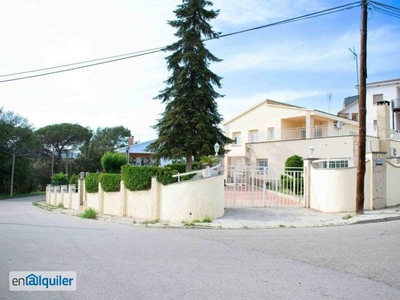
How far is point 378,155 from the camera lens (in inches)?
518

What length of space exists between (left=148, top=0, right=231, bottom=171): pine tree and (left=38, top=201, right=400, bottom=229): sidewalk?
219 inches

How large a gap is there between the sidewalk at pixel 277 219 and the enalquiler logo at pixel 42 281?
581 centimetres

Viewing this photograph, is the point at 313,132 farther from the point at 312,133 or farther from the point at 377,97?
the point at 377,97

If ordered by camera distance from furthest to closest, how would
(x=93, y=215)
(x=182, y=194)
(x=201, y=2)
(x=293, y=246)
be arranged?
(x=201, y=2), (x=93, y=215), (x=182, y=194), (x=293, y=246)

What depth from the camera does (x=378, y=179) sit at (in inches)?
512

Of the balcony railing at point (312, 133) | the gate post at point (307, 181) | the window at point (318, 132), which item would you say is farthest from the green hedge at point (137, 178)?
the window at point (318, 132)

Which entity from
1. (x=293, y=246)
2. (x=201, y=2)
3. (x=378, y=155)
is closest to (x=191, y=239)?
(x=293, y=246)

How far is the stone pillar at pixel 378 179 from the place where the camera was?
12.9 meters

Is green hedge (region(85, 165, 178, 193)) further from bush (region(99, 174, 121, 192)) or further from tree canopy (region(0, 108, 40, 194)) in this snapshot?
tree canopy (region(0, 108, 40, 194))

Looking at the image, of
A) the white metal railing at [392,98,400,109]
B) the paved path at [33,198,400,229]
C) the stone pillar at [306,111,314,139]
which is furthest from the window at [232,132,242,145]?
the paved path at [33,198,400,229]

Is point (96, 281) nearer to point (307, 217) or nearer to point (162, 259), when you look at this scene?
point (162, 259)

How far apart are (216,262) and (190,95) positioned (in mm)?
12957

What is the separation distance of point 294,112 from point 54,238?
80.5 feet

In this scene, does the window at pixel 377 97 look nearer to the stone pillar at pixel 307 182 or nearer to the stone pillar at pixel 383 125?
the stone pillar at pixel 383 125
